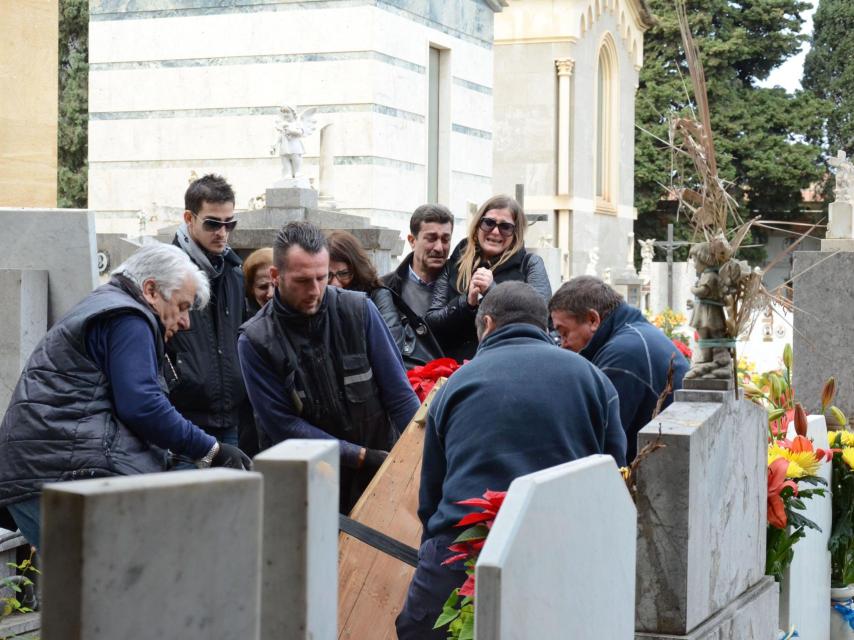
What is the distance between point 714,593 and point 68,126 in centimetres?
3350

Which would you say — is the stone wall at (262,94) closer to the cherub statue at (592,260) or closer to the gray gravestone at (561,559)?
the cherub statue at (592,260)

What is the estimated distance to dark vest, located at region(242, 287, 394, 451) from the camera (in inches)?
211

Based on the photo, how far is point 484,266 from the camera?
6.82 metres

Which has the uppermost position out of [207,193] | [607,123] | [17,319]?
[607,123]

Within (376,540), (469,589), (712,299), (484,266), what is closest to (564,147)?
(484,266)

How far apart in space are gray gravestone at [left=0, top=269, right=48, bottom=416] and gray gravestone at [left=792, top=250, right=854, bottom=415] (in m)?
5.32

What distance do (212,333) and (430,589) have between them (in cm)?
219

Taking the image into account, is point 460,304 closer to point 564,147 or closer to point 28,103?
point 28,103

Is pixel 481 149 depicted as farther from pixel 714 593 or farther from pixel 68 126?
pixel 68 126

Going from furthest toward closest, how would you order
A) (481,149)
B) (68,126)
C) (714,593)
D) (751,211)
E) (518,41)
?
(751,211)
(68,126)
(518,41)
(481,149)
(714,593)

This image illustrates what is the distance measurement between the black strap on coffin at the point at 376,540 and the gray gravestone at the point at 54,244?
93.0 inches

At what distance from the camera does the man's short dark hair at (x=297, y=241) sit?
17.4ft

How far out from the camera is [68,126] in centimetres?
3650

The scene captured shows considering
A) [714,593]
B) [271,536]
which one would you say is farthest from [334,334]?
[271,536]
